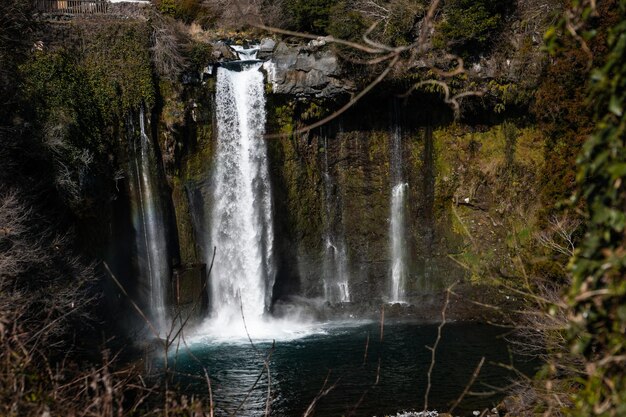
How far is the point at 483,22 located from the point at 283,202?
814 cm

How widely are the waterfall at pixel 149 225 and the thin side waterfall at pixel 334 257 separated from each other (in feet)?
17.3

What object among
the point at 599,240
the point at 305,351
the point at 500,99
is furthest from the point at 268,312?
the point at 599,240

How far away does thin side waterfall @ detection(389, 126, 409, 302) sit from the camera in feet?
71.5

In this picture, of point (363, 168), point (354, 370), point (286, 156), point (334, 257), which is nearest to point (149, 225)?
point (286, 156)

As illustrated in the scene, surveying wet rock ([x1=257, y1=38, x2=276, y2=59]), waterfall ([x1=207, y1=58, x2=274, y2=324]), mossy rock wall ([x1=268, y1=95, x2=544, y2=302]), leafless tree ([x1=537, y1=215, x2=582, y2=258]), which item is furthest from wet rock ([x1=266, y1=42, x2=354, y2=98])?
leafless tree ([x1=537, y1=215, x2=582, y2=258])

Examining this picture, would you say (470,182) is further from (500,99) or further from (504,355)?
(504,355)

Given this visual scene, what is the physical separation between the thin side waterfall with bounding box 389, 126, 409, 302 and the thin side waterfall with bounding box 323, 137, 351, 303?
5.11 feet

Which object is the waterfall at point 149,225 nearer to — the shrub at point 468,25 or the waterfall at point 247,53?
the waterfall at point 247,53

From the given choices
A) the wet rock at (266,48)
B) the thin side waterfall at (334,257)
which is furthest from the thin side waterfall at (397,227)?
→ the wet rock at (266,48)

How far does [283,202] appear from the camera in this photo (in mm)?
21484

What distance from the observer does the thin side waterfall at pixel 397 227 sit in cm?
2178

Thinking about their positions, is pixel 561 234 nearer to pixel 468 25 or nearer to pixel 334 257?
pixel 468 25

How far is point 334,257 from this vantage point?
22.0 metres

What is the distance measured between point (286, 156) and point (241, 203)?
2042mm
